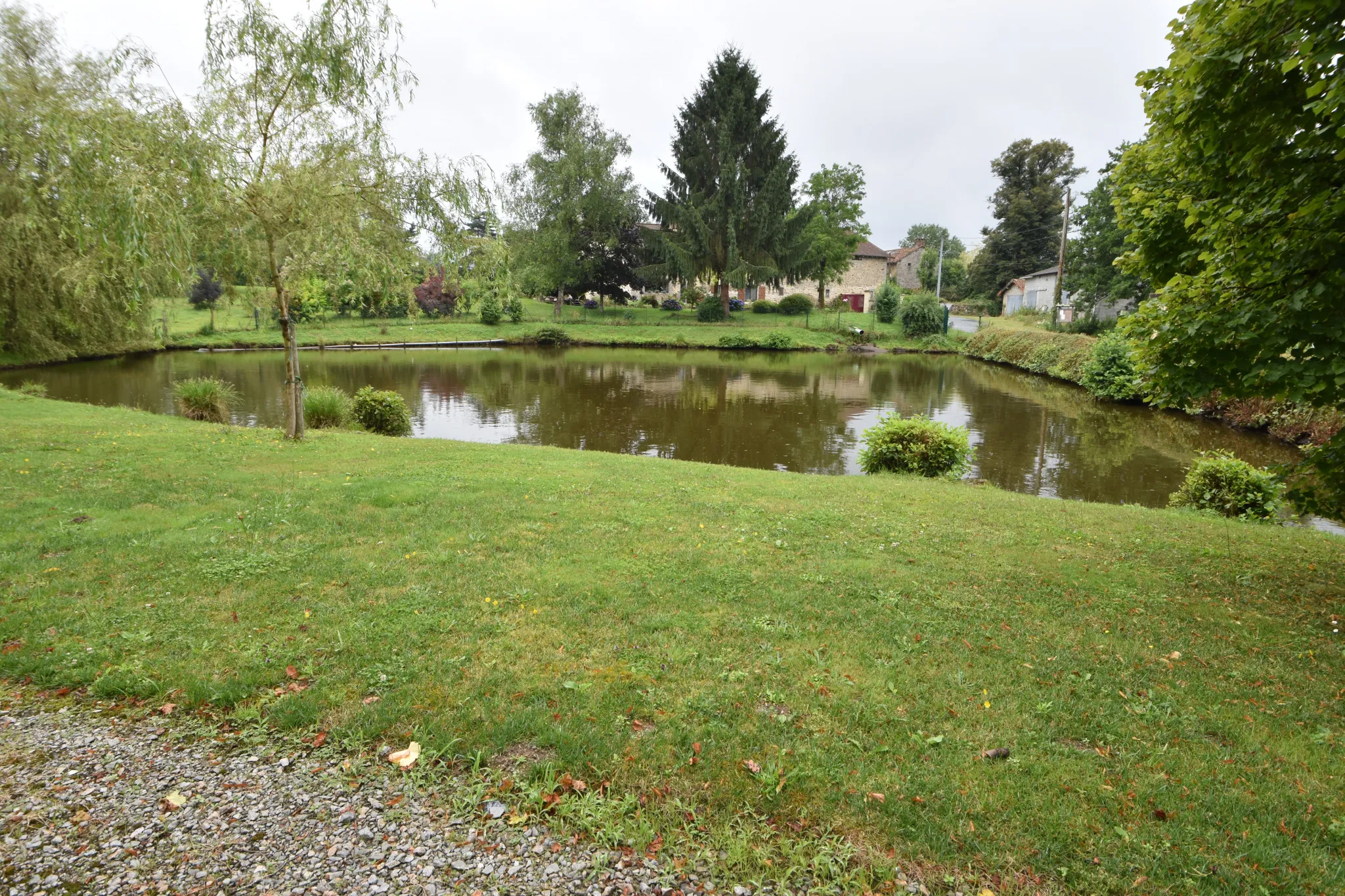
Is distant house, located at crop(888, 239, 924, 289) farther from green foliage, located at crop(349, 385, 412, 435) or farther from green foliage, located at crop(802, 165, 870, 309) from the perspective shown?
green foliage, located at crop(349, 385, 412, 435)

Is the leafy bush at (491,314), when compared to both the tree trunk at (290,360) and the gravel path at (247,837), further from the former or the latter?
the gravel path at (247,837)

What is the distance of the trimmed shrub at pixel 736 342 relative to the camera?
47.6 metres

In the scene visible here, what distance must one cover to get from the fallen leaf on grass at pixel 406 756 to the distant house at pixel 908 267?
79.7 meters

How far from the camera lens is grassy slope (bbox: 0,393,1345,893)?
3283mm

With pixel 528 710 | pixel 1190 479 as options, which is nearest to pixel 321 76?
pixel 528 710

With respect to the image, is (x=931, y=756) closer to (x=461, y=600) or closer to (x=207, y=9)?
(x=461, y=600)

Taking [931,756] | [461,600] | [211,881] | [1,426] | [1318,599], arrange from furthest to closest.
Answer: [1,426], [1318,599], [461,600], [931,756], [211,881]

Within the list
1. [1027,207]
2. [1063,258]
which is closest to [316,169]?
[1063,258]

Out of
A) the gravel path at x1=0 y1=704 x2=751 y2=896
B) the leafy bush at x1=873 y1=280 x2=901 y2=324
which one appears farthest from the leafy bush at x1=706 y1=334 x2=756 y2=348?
the gravel path at x1=0 y1=704 x2=751 y2=896

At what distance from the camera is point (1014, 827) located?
10.4ft

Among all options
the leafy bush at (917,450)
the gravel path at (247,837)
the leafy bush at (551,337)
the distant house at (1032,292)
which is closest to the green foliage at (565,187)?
the leafy bush at (551,337)

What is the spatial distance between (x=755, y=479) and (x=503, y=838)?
28.5ft

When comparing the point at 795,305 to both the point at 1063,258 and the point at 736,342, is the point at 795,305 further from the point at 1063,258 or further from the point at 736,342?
the point at 1063,258

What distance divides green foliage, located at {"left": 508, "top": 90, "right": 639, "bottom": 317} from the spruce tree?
4.14 metres
